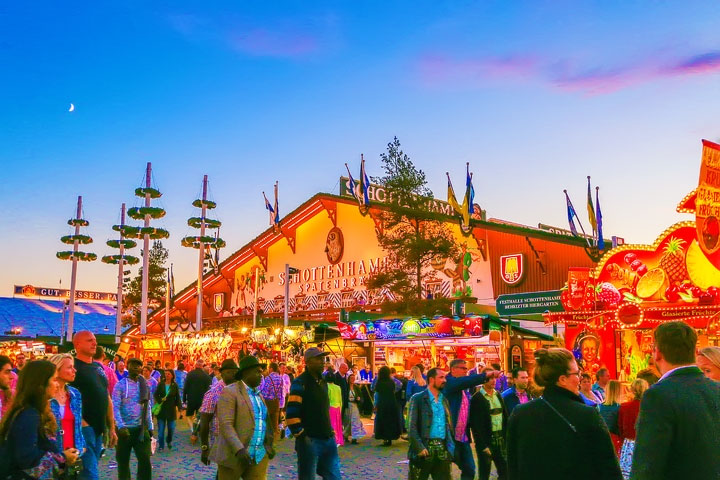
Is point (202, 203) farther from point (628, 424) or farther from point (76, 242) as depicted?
point (628, 424)

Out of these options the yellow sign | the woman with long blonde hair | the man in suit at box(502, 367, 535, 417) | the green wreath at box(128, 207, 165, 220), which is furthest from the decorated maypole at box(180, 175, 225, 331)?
the woman with long blonde hair

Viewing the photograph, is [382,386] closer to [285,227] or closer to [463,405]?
[463,405]

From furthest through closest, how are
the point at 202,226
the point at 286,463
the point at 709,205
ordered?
the point at 202,226 < the point at 709,205 < the point at 286,463

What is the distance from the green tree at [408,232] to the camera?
104 feet

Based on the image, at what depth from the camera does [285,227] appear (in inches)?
1780

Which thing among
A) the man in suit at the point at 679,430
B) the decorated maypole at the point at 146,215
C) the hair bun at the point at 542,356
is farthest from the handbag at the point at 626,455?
the decorated maypole at the point at 146,215

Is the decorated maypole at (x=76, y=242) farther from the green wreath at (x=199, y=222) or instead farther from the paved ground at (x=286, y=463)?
the paved ground at (x=286, y=463)

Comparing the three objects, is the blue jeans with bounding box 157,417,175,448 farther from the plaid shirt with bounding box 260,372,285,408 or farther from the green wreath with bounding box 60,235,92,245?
the green wreath with bounding box 60,235,92,245

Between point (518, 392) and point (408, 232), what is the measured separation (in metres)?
25.3

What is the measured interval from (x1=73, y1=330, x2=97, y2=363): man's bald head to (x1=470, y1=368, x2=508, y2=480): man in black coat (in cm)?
427

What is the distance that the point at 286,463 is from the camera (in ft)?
40.5

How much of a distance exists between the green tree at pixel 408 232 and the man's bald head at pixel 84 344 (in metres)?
25.2

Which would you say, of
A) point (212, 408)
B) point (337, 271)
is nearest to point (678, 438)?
point (212, 408)

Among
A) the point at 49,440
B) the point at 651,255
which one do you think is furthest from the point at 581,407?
the point at 651,255
